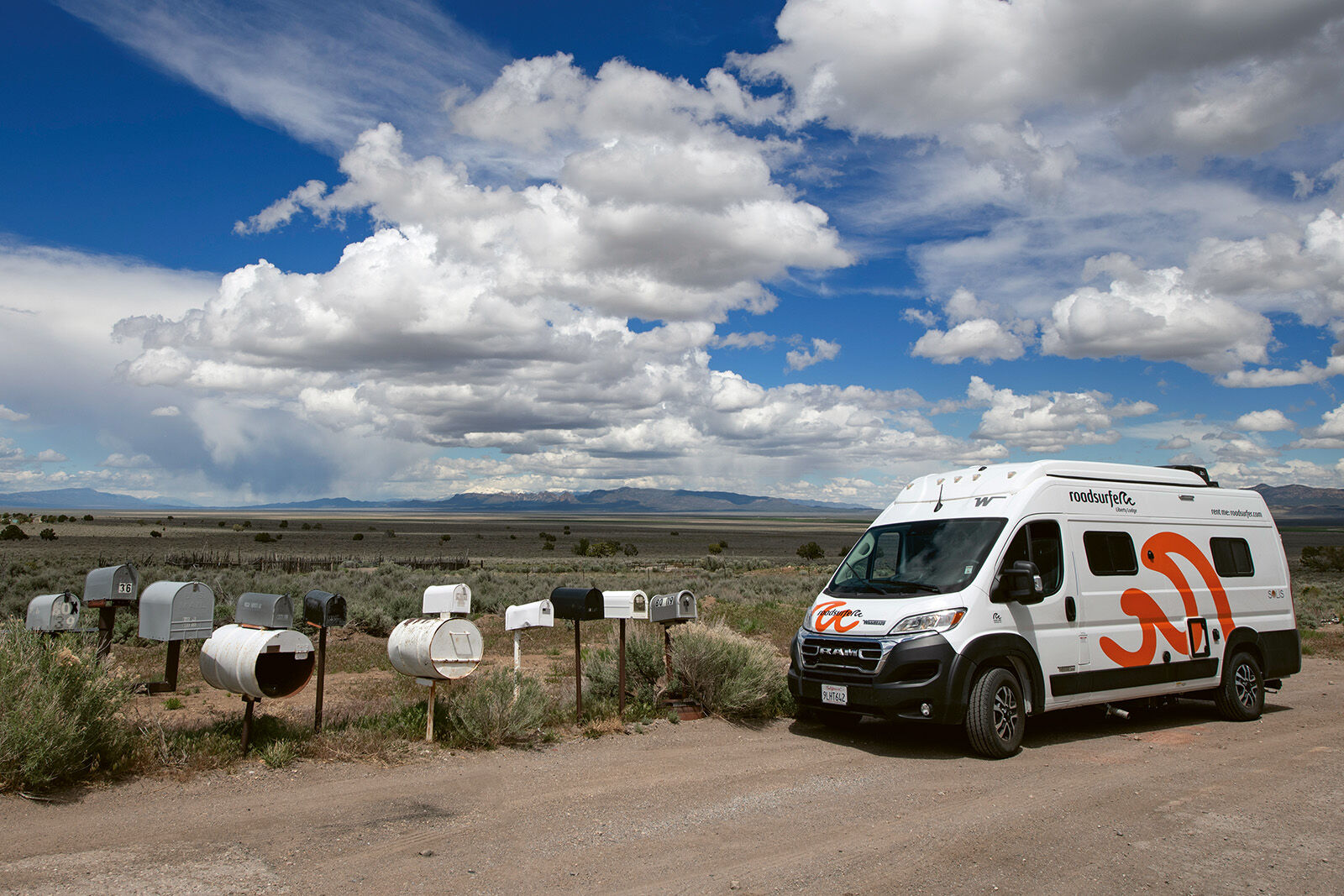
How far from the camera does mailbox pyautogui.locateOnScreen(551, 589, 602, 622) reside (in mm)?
8727

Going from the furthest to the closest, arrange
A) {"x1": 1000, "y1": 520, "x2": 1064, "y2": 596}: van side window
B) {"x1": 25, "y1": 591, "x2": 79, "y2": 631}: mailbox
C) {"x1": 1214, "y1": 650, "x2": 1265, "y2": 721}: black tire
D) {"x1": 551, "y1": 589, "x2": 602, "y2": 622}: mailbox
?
1. {"x1": 1214, "y1": 650, "x2": 1265, "y2": 721}: black tire
2. {"x1": 551, "y1": 589, "x2": 602, "y2": 622}: mailbox
3. {"x1": 1000, "y1": 520, "x2": 1064, "y2": 596}: van side window
4. {"x1": 25, "y1": 591, "x2": 79, "y2": 631}: mailbox

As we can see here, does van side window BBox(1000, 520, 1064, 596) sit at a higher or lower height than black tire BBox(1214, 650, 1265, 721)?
higher

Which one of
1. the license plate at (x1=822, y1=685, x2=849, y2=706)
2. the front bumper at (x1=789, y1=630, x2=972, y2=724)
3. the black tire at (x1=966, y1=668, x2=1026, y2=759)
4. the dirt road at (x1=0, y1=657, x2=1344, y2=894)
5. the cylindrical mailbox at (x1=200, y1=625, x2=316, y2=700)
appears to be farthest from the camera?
the license plate at (x1=822, y1=685, x2=849, y2=706)

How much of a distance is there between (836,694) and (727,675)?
184 centimetres

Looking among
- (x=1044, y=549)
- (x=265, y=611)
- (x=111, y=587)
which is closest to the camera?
(x=265, y=611)

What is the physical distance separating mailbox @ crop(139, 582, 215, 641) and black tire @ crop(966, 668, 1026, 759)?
666 cm

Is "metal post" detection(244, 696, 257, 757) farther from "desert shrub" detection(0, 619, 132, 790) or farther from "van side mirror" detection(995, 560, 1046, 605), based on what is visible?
"van side mirror" detection(995, 560, 1046, 605)

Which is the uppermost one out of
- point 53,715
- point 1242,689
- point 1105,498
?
point 1105,498

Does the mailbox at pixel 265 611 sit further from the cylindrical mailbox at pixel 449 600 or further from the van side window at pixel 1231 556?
the van side window at pixel 1231 556

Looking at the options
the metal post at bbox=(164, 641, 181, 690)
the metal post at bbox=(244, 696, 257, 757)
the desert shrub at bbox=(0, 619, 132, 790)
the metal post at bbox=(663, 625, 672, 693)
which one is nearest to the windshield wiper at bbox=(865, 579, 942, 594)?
the metal post at bbox=(663, 625, 672, 693)

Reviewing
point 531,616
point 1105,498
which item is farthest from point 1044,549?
point 531,616

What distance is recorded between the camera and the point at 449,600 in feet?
26.5

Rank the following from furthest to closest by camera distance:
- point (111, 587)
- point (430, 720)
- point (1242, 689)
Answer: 1. point (1242, 689)
2. point (430, 720)
3. point (111, 587)

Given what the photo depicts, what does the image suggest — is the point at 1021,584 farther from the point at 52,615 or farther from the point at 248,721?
the point at 52,615
